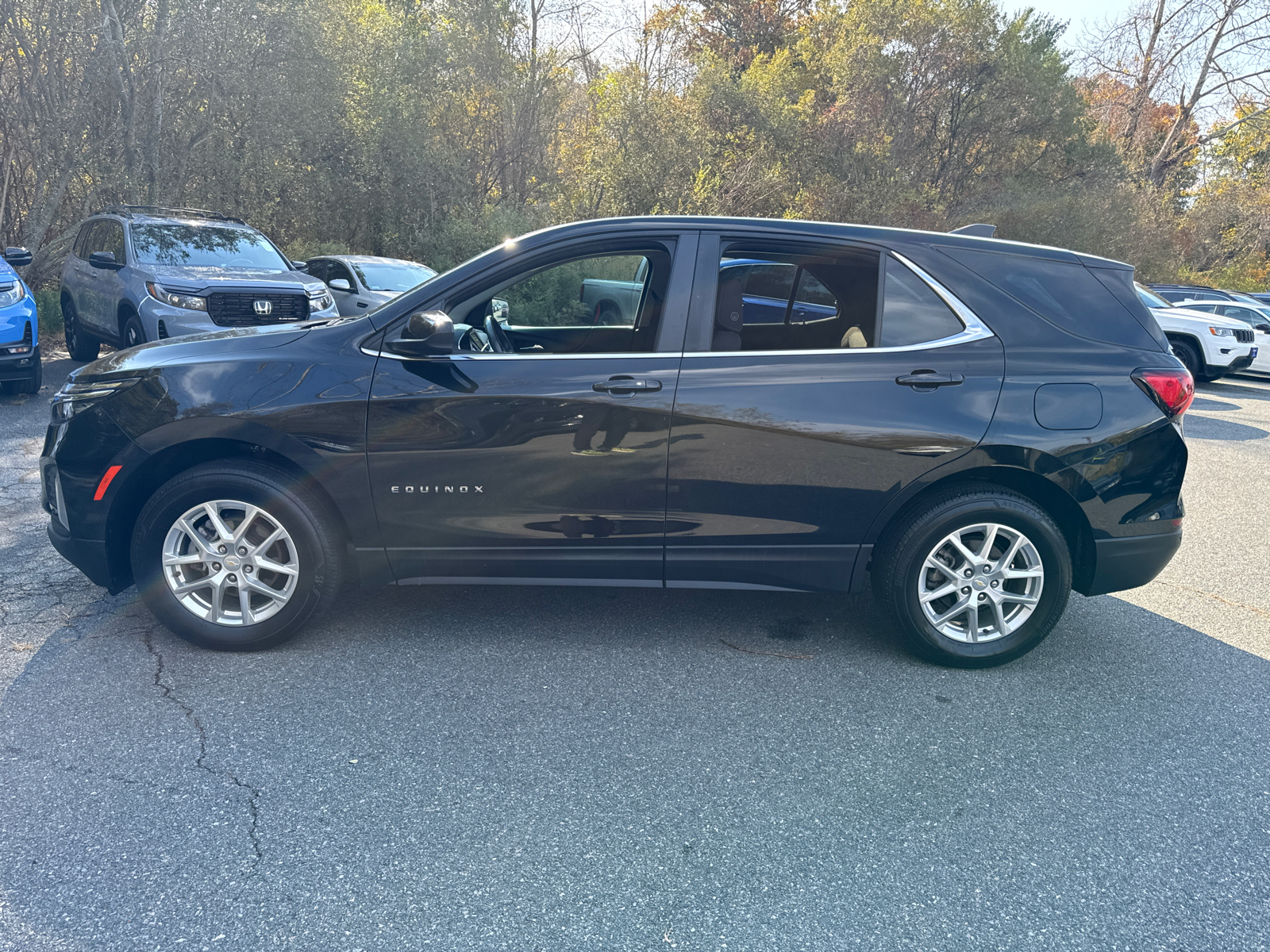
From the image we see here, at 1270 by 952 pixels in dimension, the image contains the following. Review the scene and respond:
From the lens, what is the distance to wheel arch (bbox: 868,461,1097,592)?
3.64 metres

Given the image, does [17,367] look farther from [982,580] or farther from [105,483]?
[982,580]

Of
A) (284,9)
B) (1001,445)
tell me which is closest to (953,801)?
(1001,445)

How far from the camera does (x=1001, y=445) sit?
359 cm

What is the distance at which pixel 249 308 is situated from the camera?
9.13 m

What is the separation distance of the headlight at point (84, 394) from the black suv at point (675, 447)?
0.5 inches

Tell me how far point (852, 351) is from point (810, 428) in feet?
1.25

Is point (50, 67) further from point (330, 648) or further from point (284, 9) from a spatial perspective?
point (330, 648)

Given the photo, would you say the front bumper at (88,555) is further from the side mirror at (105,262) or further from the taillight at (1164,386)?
the side mirror at (105,262)

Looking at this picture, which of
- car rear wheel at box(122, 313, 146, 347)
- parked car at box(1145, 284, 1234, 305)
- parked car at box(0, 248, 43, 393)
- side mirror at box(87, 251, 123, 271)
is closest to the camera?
parked car at box(0, 248, 43, 393)

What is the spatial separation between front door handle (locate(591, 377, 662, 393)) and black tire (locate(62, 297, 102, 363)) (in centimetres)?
954

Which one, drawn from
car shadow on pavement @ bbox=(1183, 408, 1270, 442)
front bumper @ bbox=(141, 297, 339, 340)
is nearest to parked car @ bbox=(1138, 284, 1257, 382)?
car shadow on pavement @ bbox=(1183, 408, 1270, 442)

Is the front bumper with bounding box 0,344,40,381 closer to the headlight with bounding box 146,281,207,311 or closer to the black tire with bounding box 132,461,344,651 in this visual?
the headlight with bounding box 146,281,207,311

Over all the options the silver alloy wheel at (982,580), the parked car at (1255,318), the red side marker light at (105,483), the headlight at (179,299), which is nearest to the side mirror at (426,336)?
the red side marker light at (105,483)

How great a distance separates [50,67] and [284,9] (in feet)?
13.6
